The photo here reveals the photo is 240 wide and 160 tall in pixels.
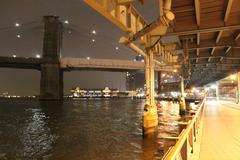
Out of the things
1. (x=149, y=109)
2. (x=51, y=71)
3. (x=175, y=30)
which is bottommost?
(x=149, y=109)

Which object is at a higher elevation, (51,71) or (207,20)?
(51,71)

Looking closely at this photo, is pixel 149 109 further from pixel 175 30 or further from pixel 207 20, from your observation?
pixel 207 20

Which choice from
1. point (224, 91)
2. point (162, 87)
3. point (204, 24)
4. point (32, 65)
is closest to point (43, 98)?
point (32, 65)

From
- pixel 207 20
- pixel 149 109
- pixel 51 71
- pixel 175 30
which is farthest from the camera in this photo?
pixel 51 71

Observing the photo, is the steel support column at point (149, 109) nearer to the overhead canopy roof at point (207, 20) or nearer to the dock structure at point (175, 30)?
the dock structure at point (175, 30)

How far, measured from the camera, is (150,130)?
18.5 m

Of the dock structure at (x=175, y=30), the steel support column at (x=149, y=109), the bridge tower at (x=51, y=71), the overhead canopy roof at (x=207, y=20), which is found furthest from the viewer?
the bridge tower at (x=51, y=71)

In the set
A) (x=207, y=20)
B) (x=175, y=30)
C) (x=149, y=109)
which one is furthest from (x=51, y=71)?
(x=207, y=20)

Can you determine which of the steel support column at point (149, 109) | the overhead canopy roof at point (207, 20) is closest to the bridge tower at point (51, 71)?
the steel support column at point (149, 109)

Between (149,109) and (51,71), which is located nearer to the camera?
(149,109)

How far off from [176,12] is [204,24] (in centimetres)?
250

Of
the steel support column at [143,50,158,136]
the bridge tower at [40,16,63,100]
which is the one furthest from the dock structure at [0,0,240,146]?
the bridge tower at [40,16,63,100]

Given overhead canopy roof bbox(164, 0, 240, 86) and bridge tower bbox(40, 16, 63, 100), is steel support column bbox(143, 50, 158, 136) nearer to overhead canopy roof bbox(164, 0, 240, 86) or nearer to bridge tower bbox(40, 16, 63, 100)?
overhead canopy roof bbox(164, 0, 240, 86)

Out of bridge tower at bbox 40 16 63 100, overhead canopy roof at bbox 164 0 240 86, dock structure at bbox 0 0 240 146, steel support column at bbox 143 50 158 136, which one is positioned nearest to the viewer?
dock structure at bbox 0 0 240 146
